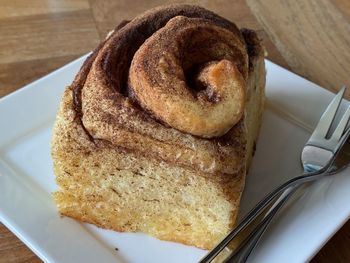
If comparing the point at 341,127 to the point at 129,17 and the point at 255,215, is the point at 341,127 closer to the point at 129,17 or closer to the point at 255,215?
the point at 255,215

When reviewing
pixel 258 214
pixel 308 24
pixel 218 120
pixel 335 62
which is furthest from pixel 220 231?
pixel 308 24

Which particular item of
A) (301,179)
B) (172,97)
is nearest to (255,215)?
(301,179)

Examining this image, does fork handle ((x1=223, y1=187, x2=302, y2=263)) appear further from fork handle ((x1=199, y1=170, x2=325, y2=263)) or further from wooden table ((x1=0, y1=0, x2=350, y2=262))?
wooden table ((x1=0, y1=0, x2=350, y2=262))

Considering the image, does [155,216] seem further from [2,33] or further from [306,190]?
[2,33]

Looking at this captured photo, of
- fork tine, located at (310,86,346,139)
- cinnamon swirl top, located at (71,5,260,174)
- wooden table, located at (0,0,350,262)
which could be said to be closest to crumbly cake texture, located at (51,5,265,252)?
cinnamon swirl top, located at (71,5,260,174)

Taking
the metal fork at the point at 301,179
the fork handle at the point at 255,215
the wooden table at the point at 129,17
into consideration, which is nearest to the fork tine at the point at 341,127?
the metal fork at the point at 301,179

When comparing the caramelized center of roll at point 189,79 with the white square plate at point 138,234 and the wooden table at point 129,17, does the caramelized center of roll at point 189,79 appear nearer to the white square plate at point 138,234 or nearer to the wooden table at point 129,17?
the white square plate at point 138,234
